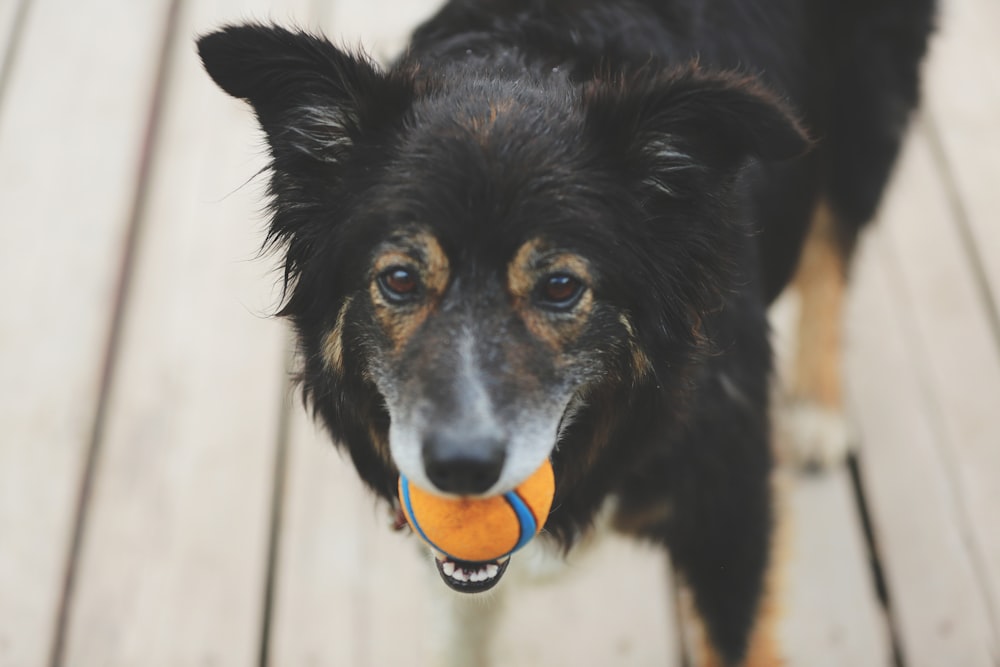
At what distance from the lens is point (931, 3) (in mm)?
2832

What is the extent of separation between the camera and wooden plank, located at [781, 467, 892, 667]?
98.7 inches

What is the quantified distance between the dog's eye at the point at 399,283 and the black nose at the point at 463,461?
0.91 ft

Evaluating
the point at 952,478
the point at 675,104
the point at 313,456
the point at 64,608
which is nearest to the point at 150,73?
the point at 313,456

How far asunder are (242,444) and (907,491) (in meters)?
1.80

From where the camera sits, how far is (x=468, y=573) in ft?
5.82

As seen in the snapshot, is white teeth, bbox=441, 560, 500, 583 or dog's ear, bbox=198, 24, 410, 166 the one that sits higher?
dog's ear, bbox=198, 24, 410, 166

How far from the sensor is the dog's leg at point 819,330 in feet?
9.89

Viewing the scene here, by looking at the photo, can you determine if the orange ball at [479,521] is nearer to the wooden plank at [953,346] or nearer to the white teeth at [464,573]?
the white teeth at [464,573]

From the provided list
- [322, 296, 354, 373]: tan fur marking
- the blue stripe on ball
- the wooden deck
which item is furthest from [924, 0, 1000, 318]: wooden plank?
[322, 296, 354, 373]: tan fur marking

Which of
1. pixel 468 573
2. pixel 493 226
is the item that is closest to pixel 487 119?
pixel 493 226

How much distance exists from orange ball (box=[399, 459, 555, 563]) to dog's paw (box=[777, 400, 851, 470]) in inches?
52.7

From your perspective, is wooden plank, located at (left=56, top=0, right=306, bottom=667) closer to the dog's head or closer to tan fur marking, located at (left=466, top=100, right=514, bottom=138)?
the dog's head

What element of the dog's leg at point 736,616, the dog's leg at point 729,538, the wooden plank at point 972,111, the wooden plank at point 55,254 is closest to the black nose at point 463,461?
the dog's leg at point 729,538

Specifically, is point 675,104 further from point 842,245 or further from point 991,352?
point 991,352
